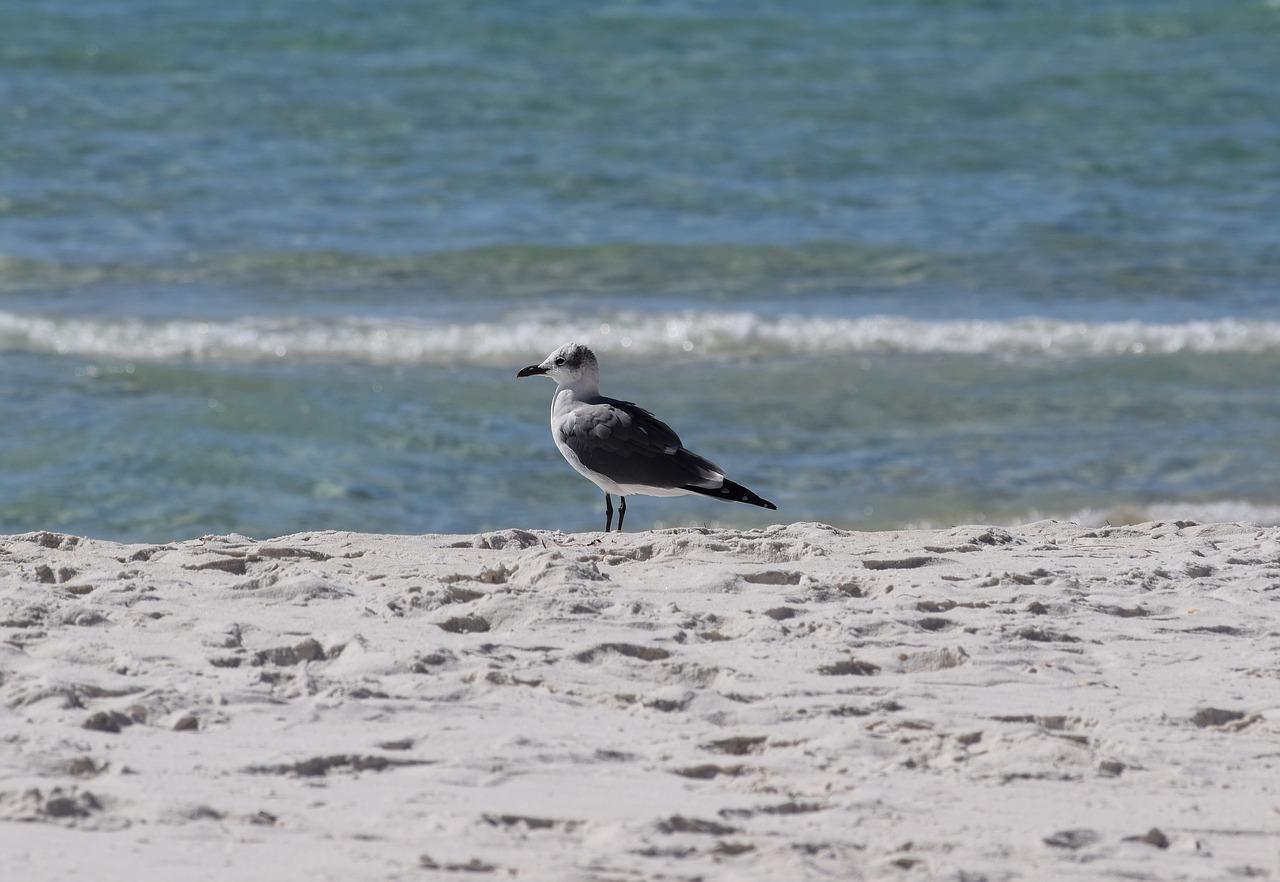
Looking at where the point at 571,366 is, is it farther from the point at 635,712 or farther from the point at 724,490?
the point at 635,712

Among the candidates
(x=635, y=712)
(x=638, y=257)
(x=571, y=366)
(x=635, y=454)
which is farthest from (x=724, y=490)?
(x=638, y=257)

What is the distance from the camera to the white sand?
2.90m

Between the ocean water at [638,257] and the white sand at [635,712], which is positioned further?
the ocean water at [638,257]

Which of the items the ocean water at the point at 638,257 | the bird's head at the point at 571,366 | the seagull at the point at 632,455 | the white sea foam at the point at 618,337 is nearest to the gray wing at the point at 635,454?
the seagull at the point at 632,455

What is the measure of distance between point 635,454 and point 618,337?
18.3 feet

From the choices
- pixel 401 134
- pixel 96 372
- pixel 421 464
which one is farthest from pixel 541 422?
pixel 401 134

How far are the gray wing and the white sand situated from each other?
0.92 feet

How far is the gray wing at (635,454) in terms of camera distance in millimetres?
5125

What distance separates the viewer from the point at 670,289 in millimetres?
11727

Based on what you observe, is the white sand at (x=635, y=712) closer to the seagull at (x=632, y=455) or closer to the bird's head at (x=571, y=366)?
the seagull at (x=632, y=455)

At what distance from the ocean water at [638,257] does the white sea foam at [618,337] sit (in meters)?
0.04

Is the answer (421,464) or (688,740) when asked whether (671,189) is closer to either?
(421,464)

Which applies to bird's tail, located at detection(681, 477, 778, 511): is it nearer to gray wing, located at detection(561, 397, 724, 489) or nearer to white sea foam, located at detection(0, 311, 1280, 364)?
gray wing, located at detection(561, 397, 724, 489)

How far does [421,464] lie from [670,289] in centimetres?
423
